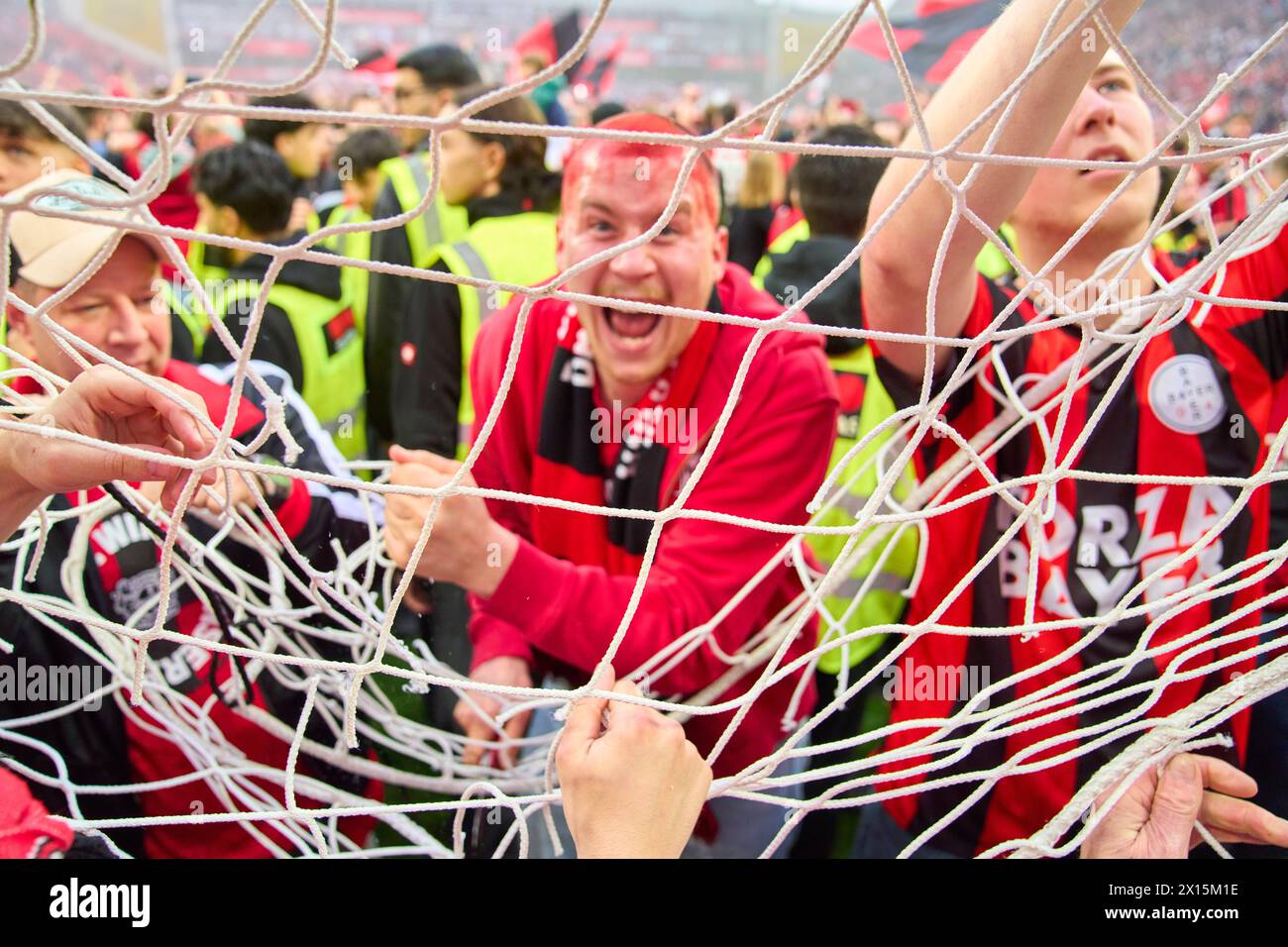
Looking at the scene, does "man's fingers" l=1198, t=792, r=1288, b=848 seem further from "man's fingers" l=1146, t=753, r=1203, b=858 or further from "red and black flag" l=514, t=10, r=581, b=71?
"red and black flag" l=514, t=10, r=581, b=71

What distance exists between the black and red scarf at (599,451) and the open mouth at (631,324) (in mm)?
48

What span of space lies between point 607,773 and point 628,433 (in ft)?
1.37

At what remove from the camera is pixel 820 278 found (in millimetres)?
1530

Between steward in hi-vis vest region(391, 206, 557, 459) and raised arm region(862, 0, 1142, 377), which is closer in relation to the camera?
raised arm region(862, 0, 1142, 377)

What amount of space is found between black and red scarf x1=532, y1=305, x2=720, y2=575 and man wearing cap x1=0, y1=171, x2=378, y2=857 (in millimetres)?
304

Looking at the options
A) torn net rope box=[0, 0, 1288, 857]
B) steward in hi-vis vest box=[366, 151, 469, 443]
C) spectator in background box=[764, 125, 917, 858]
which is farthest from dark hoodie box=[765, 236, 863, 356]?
steward in hi-vis vest box=[366, 151, 469, 443]

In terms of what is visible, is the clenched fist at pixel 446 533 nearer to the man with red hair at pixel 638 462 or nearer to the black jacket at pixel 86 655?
the man with red hair at pixel 638 462

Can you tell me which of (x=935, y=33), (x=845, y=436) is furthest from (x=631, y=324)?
(x=935, y=33)

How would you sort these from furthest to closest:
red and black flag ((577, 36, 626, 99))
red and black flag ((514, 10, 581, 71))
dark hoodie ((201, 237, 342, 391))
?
red and black flag ((577, 36, 626, 99)) → red and black flag ((514, 10, 581, 71)) → dark hoodie ((201, 237, 342, 391))

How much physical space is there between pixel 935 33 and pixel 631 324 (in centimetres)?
95

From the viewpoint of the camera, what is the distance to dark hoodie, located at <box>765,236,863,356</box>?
1.49m

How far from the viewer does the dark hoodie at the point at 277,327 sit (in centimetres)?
161

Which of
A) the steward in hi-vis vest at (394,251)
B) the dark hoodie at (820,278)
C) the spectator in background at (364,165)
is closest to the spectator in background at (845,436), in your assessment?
the dark hoodie at (820,278)

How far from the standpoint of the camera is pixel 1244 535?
44.0 inches
